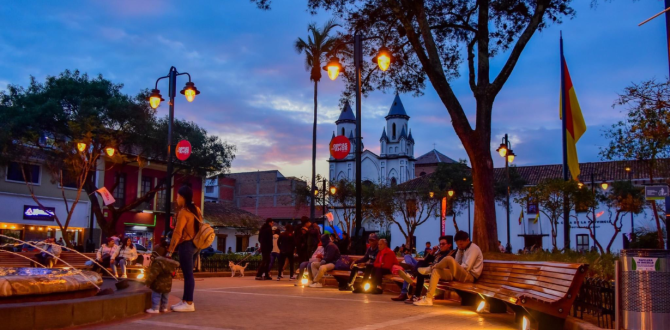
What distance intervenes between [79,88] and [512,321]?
32148 millimetres

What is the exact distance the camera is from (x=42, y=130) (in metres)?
34.1

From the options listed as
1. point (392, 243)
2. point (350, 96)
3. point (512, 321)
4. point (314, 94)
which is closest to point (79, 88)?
point (314, 94)

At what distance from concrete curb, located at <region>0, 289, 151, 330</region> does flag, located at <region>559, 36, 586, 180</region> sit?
12.9 meters

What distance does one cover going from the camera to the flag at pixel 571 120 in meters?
16.8

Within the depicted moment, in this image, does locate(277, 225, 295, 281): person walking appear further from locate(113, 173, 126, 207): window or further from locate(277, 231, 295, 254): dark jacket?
locate(113, 173, 126, 207): window

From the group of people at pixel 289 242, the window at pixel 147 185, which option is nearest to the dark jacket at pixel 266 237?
the group of people at pixel 289 242

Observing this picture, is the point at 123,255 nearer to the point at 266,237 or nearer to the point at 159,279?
the point at 266,237

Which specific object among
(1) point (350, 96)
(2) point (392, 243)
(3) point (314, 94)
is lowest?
(2) point (392, 243)

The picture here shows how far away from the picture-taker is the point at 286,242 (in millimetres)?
17406

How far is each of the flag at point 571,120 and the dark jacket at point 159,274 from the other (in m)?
12.1

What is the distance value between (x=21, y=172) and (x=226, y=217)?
20.2m

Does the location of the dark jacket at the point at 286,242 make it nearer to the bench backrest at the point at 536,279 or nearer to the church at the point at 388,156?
the bench backrest at the point at 536,279

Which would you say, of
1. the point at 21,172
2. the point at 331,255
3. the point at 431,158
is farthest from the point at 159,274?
the point at 431,158

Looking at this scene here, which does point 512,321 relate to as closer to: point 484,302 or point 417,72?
point 484,302
